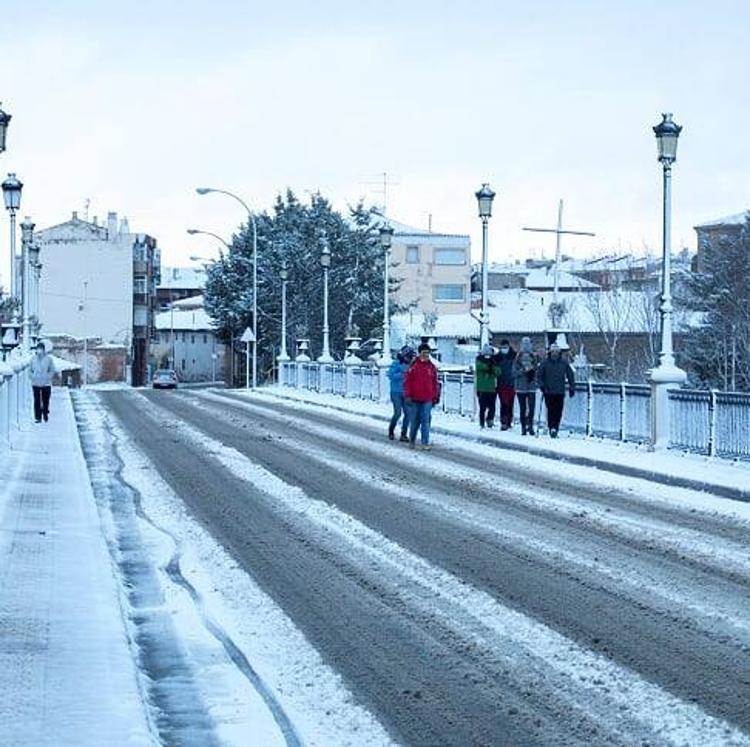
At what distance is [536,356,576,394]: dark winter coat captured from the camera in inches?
1056

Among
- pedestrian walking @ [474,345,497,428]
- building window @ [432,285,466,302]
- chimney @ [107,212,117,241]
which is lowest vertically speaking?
pedestrian walking @ [474,345,497,428]

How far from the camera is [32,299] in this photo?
64125 mm

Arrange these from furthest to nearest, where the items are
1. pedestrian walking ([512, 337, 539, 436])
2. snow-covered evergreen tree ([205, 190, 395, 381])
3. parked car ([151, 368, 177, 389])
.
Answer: parked car ([151, 368, 177, 389]), snow-covered evergreen tree ([205, 190, 395, 381]), pedestrian walking ([512, 337, 539, 436])

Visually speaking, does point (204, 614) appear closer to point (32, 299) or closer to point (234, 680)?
point (234, 680)

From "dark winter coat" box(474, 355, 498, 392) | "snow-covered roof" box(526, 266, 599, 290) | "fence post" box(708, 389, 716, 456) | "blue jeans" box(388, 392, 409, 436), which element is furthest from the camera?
"snow-covered roof" box(526, 266, 599, 290)

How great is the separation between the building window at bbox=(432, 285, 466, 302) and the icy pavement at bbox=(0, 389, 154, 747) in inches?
4024

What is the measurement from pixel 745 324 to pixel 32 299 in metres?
29.2

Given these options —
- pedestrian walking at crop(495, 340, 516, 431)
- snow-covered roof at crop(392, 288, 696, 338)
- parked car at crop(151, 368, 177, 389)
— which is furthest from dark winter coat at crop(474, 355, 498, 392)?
parked car at crop(151, 368, 177, 389)

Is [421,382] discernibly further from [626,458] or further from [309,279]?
[309,279]

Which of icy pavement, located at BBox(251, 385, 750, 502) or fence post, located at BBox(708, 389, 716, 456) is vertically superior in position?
fence post, located at BBox(708, 389, 716, 456)

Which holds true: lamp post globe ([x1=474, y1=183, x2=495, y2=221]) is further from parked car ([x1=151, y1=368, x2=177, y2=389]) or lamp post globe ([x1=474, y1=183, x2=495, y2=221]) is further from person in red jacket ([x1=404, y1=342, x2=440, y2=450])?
parked car ([x1=151, y1=368, x2=177, y2=389])

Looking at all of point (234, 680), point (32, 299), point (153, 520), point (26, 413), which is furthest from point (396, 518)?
point (32, 299)

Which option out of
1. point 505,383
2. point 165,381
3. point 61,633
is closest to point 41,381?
point 505,383

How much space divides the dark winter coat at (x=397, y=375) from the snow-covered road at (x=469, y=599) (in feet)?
23.2
